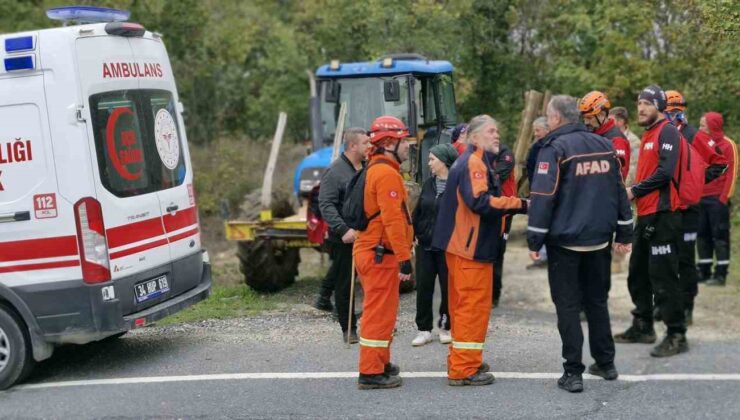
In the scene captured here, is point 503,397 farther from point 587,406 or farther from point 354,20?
point 354,20

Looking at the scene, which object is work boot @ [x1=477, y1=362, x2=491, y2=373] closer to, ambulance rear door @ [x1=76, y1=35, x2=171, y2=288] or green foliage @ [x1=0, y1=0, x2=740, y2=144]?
ambulance rear door @ [x1=76, y1=35, x2=171, y2=288]

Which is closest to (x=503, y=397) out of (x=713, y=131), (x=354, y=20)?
(x=713, y=131)

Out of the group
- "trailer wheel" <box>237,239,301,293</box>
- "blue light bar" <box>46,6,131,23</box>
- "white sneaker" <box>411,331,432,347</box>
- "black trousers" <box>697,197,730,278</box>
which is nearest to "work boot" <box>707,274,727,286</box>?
"black trousers" <box>697,197,730,278</box>

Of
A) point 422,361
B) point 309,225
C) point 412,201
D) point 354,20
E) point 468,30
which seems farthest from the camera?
point 354,20

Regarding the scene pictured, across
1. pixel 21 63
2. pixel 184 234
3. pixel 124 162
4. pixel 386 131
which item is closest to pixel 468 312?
pixel 386 131

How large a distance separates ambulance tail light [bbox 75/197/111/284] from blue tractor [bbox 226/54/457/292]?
3348 millimetres

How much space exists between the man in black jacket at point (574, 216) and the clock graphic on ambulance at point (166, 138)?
320 cm

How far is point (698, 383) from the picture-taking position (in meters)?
6.06

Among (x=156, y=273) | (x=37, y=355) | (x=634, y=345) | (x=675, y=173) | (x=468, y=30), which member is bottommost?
(x=634, y=345)

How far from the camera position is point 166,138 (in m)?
7.34

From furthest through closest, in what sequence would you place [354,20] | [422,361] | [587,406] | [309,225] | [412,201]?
[354,20], [309,225], [412,201], [422,361], [587,406]

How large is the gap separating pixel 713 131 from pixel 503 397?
4.94m

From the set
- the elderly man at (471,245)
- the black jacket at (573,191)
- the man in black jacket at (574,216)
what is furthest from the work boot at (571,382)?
the black jacket at (573,191)

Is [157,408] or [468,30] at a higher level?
[468,30]
